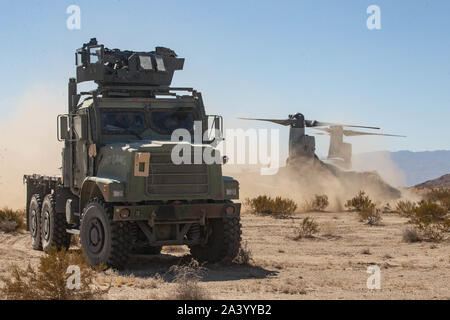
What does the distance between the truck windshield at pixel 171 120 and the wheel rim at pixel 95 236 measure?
229 centimetres

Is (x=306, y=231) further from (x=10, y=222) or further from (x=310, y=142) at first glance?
(x=310, y=142)

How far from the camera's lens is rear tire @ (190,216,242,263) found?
13820 mm

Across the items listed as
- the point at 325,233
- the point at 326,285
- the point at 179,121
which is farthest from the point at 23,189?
the point at 326,285

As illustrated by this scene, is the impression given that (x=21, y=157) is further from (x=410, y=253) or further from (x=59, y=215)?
(x=410, y=253)

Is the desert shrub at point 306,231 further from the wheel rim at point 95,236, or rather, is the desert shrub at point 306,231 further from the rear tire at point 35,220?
the wheel rim at point 95,236

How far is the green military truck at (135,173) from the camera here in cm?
1298

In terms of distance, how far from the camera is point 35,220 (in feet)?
59.0

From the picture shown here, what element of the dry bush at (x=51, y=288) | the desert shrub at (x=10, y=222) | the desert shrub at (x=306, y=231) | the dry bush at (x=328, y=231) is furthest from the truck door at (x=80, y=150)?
the dry bush at (x=328, y=231)

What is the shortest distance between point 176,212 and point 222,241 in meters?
1.23

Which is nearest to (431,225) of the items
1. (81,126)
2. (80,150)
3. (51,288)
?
(80,150)

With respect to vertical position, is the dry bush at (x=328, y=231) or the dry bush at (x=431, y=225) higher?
the dry bush at (x=431, y=225)

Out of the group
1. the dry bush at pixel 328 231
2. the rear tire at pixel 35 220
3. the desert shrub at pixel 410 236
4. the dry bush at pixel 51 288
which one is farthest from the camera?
the dry bush at pixel 328 231
